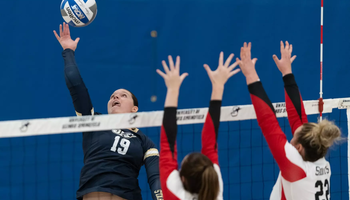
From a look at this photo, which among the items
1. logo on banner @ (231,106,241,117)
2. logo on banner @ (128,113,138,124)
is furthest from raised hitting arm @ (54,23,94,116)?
logo on banner @ (231,106,241,117)

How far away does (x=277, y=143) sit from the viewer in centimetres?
273

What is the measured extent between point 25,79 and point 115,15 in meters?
1.51

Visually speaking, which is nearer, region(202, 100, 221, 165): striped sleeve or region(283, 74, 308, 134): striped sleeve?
region(202, 100, 221, 165): striped sleeve

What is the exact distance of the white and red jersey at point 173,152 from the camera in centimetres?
245

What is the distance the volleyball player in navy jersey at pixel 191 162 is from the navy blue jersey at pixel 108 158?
1079mm

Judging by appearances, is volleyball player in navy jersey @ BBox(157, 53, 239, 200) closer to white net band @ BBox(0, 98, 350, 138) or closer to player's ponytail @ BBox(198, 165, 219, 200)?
player's ponytail @ BBox(198, 165, 219, 200)

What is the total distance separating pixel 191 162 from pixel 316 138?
950 millimetres

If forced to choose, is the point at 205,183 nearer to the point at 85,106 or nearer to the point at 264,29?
the point at 85,106

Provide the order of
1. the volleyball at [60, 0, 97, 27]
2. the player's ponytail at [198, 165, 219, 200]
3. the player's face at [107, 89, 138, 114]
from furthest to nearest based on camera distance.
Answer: the volleyball at [60, 0, 97, 27]
the player's face at [107, 89, 138, 114]
the player's ponytail at [198, 165, 219, 200]

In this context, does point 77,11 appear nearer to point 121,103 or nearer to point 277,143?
point 121,103

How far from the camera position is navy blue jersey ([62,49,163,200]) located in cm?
343

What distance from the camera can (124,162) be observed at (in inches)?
143

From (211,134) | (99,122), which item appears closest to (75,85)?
(99,122)

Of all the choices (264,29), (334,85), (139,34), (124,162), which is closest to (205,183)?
(124,162)
